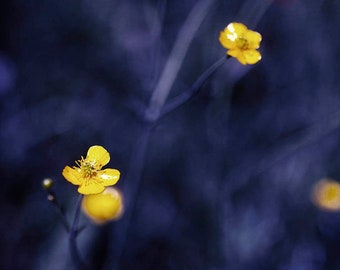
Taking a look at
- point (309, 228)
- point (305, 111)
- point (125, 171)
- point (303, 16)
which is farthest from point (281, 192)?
point (303, 16)

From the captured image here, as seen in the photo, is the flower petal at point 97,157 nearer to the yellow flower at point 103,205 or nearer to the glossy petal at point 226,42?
the yellow flower at point 103,205

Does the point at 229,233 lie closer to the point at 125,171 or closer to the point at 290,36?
the point at 125,171

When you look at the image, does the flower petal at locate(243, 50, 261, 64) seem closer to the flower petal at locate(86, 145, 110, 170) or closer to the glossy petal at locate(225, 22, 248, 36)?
the glossy petal at locate(225, 22, 248, 36)

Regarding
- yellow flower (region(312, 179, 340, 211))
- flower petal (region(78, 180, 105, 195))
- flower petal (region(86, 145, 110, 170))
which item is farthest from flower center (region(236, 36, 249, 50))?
yellow flower (region(312, 179, 340, 211))

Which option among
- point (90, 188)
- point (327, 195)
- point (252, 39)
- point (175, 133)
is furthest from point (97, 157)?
point (327, 195)

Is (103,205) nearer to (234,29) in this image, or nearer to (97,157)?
(97,157)

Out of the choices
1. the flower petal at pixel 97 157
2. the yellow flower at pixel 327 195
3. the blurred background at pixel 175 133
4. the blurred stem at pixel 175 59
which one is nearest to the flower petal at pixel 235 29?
the blurred background at pixel 175 133
